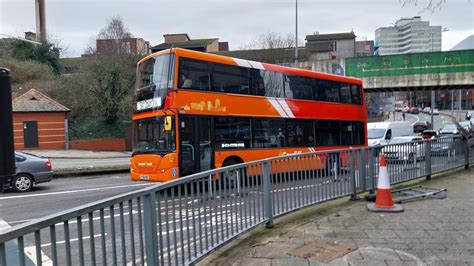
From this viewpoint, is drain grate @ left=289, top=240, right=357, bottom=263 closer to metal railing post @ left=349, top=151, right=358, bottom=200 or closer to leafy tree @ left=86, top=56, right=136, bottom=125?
metal railing post @ left=349, top=151, right=358, bottom=200

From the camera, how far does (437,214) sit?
21.1 ft

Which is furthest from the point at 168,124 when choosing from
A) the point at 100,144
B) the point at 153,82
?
the point at 100,144

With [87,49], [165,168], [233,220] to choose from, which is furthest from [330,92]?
[87,49]

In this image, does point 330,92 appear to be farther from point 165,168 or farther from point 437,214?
point 437,214

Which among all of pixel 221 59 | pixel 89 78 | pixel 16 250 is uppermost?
pixel 89 78

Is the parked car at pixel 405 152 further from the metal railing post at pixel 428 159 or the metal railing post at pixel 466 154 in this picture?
the metal railing post at pixel 466 154

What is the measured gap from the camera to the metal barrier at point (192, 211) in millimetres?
2866

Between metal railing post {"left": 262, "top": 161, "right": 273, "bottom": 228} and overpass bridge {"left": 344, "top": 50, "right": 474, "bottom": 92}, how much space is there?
2257 cm

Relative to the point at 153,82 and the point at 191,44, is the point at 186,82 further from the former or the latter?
the point at 191,44

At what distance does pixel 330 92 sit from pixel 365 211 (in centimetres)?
1012

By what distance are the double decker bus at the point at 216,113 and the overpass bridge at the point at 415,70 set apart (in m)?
12.2

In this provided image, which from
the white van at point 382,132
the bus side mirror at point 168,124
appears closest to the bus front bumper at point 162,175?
the bus side mirror at point 168,124

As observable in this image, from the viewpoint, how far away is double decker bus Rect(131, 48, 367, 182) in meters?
11.3

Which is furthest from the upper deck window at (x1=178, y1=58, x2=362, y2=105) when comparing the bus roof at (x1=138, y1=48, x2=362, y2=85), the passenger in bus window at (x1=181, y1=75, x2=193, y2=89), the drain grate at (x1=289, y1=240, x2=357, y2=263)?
the drain grate at (x1=289, y1=240, x2=357, y2=263)
